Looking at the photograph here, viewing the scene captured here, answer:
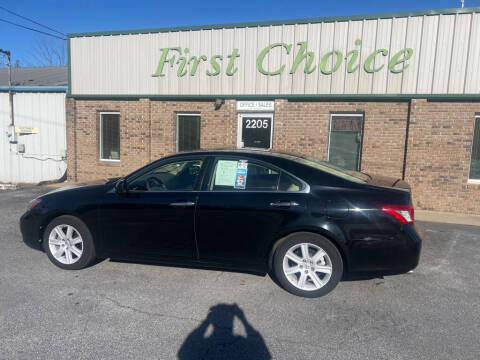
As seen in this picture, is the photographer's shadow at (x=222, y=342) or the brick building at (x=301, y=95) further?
the brick building at (x=301, y=95)

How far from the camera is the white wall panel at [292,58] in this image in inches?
320

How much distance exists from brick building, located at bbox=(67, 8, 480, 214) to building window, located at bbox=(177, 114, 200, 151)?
0.03 m

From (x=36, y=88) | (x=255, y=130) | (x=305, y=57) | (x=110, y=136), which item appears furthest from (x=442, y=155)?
(x=36, y=88)

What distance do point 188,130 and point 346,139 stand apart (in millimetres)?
4488

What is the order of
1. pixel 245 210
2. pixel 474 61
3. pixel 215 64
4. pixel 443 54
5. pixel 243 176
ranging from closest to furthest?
pixel 245 210 < pixel 243 176 < pixel 474 61 < pixel 443 54 < pixel 215 64

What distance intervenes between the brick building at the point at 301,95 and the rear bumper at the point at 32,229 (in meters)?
3.87

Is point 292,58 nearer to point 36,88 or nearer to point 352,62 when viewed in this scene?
point 352,62

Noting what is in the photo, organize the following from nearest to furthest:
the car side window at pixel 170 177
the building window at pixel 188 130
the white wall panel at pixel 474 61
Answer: the car side window at pixel 170 177
the white wall panel at pixel 474 61
the building window at pixel 188 130

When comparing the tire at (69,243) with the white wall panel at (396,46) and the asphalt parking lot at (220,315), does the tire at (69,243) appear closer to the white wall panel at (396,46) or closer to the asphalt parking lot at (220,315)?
the asphalt parking lot at (220,315)

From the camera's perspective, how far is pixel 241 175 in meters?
4.05

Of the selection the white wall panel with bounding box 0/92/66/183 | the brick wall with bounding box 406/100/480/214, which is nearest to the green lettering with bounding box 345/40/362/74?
the brick wall with bounding box 406/100/480/214

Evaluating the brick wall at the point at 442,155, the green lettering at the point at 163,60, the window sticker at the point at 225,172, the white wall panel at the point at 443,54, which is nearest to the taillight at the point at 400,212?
the window sticker at the point at 225,172

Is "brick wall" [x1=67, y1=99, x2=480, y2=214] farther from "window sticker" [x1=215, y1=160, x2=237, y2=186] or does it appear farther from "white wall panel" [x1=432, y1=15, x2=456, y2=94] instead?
"window sticker" [x1=215, y1=160, x2=237, y2=186]

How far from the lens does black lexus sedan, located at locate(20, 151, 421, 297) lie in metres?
3.64
